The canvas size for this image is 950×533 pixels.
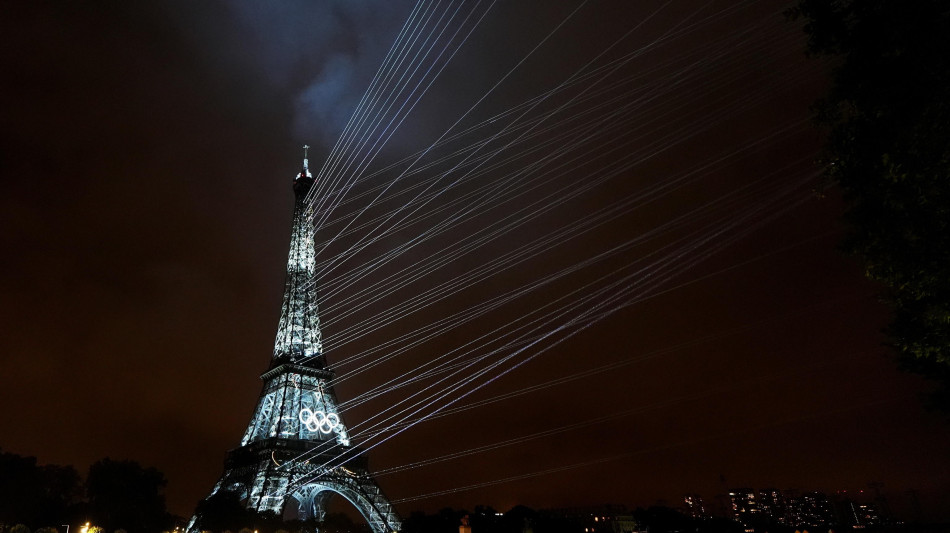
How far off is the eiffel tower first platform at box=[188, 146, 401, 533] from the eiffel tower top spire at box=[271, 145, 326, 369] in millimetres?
101

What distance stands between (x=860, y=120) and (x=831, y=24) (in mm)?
1807

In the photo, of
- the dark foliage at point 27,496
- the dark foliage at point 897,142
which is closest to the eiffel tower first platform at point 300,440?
the dark foliage at point 27,496

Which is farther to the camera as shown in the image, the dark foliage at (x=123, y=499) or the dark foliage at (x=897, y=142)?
the dark foliage at (x=123, y=499)

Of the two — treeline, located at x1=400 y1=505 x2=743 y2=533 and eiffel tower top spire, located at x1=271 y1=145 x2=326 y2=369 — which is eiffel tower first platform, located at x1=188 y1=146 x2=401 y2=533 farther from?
treeline, located at x1=400 y1=505 x2=743 y2=533

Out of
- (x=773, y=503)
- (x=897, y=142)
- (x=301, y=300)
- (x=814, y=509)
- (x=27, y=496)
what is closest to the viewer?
(x=897, y=142)

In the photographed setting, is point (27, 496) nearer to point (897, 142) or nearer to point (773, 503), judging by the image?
point (897, 142)

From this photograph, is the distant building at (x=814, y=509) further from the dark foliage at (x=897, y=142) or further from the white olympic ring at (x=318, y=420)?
the dark foliage at (x=897, y=142)

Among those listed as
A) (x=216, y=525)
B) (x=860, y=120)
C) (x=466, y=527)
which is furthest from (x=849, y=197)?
(x=216, y=525)

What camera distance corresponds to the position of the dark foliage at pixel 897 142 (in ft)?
31.9

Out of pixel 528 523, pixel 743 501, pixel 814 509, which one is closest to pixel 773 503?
pixel 743 501

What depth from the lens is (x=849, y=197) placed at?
11633mm

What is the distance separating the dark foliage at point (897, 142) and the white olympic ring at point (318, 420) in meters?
49.5

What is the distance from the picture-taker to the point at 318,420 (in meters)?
55.0

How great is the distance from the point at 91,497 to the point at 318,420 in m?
17.9
